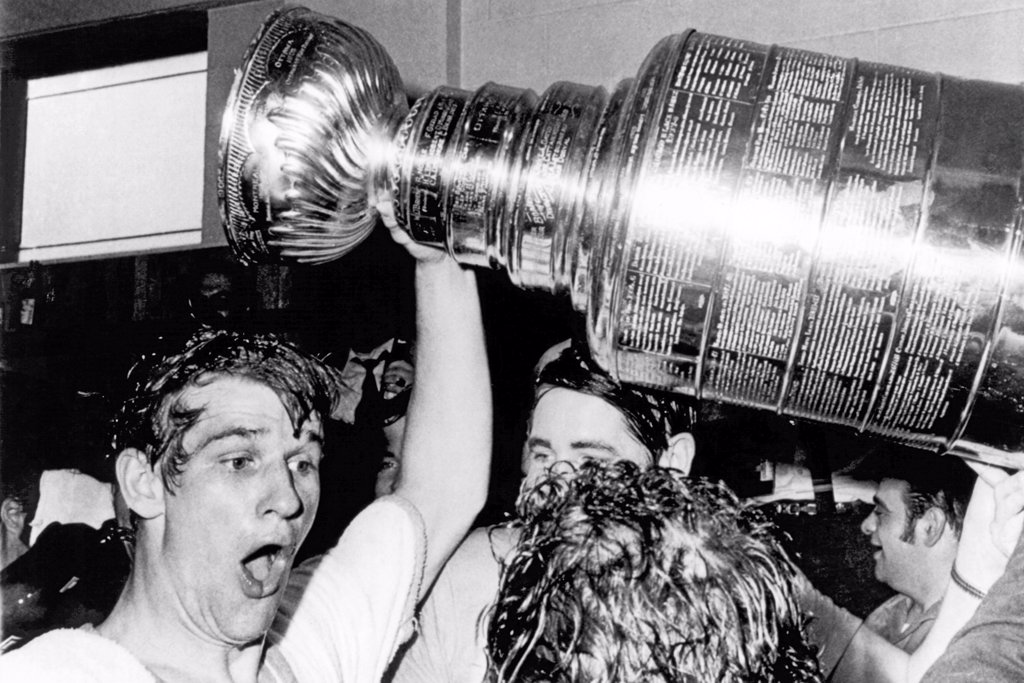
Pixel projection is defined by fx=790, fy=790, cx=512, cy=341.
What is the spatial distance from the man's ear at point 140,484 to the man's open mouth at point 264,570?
8 centimetres

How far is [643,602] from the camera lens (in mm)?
461

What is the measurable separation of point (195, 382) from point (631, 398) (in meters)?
0.36

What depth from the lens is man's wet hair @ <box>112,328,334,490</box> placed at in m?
0.63

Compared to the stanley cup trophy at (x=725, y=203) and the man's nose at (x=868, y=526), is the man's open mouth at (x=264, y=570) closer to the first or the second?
the stanley cup trophy at (x=725, y=203)

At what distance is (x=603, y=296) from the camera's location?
1.57 feet

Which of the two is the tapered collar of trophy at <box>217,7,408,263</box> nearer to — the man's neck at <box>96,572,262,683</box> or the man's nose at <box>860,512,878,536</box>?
the man's neck at <box>96,572,262,683</box>

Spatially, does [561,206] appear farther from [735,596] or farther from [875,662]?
[875,662]

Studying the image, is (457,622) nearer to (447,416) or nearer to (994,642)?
(447,416)

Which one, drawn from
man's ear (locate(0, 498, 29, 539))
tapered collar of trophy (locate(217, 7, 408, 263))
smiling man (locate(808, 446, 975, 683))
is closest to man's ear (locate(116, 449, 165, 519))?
man's ear (locate(0, 498, 29, 539))

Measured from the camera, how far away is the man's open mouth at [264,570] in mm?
600

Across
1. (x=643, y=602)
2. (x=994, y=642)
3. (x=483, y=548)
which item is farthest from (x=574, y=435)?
(x=994, y=642)

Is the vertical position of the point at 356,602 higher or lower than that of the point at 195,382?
lower

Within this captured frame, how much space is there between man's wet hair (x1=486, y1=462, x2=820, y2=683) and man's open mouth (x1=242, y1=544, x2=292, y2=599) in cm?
18

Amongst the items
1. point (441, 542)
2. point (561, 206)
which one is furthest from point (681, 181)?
point (441, 542)
